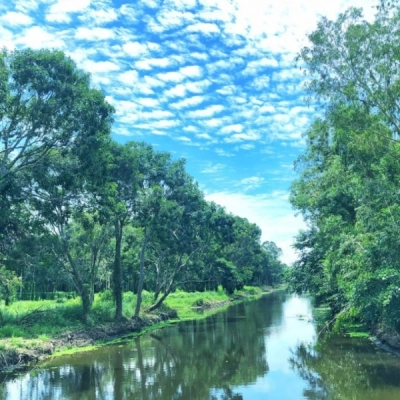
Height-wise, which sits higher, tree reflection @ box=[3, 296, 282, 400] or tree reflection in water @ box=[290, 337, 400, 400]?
tree reflection in water @ box=[290, 337, 400, 400]

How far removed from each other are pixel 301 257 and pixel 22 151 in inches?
Answer: 1048

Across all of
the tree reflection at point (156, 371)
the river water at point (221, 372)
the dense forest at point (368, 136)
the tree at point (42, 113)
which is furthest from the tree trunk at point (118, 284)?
the dense forest at point (368, 136)

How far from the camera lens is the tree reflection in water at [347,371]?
47.6 ft

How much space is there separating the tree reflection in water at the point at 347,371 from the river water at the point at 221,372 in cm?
3

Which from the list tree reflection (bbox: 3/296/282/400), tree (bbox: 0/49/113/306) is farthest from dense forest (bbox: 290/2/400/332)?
tree (bbox: 0/49/113/306)

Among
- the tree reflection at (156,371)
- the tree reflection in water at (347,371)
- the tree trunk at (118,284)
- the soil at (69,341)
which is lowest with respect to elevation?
the tree reflection at (156,371)

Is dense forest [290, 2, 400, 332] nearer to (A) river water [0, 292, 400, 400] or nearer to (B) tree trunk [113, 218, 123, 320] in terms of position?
(A) river water [0, 292, 400, 400]

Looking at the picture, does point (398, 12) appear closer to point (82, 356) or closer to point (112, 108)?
point (112, 108)

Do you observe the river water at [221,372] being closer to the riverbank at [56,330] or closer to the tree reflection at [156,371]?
the tree reflection at [156,371]

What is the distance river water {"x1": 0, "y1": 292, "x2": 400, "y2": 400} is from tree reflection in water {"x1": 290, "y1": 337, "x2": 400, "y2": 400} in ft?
0.10

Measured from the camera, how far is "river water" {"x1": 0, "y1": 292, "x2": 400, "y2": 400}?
1513 cm

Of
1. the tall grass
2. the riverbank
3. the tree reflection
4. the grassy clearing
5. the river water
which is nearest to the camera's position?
the river water

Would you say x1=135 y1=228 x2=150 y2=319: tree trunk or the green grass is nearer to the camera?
the green grass

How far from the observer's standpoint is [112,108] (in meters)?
21.5
